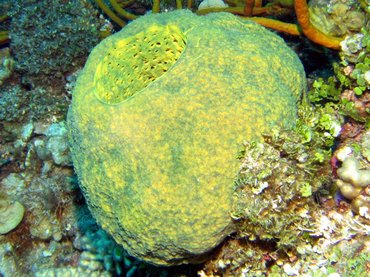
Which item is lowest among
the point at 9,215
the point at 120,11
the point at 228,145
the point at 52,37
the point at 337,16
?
the point at 9,215

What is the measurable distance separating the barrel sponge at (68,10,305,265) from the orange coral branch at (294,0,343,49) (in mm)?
619

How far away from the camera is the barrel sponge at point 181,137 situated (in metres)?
1.87

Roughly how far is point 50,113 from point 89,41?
1.05 m

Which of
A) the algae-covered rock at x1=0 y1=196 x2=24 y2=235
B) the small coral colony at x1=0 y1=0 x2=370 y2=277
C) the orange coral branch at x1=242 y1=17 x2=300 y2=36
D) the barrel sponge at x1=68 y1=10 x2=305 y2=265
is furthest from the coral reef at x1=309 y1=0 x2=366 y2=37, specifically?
the algae-covered rock at x1=0 y1=196 x2=24 y2=235

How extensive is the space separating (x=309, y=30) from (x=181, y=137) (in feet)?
4.81

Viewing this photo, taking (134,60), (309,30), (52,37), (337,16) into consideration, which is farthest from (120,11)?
(337,16)

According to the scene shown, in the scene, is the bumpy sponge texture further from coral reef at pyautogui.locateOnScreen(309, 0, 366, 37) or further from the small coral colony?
coral reef at pyautogui.locateOnScreen(309, 0, 366, 37)

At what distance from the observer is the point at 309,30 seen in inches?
103

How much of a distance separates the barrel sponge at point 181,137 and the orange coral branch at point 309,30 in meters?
0.62

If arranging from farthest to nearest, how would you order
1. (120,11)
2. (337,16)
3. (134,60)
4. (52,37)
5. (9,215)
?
(52,37) → (120,11) → (9,215) → (337,16) → (134,60)

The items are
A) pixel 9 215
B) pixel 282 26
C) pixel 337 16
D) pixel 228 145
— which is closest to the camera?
pixel 228 145

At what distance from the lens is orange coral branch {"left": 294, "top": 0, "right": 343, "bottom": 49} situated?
2.53 meters

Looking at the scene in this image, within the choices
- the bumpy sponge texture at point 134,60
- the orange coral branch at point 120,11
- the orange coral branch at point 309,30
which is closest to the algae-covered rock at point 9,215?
the bumpy sponge texture at point 134,60

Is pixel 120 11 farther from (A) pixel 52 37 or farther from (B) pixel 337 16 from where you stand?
(B) pixel 337 16
